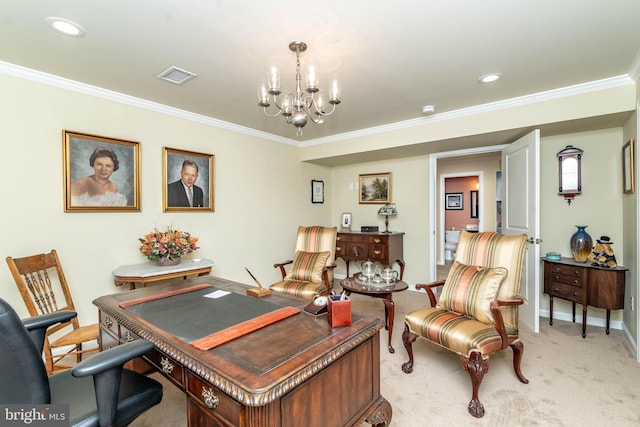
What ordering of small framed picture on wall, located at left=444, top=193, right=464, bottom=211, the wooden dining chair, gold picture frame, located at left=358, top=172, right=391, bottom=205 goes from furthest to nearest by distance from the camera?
small framed picture on wall, located at left=444, top=193, right=464, bottom=211, gold picture frame, located at left=358, top=172, right=391, bottom=205, the wooden dining chair

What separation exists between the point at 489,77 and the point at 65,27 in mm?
3130

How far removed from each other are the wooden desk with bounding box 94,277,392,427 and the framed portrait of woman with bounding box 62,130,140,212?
177 centimetres

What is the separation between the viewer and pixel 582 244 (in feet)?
10.1

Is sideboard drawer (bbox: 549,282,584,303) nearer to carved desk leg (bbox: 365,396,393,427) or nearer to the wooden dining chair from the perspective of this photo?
carved desk leg (bbox: 365,396,393,427)

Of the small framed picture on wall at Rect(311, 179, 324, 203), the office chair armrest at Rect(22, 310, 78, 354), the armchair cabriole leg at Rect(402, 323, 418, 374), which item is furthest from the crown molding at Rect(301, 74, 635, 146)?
the office chair armrest at Rect(22, 310, 78, 354)

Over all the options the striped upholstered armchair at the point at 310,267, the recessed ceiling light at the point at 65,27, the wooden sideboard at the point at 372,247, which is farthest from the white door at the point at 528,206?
the recessed ceiling light at the point at 65,27

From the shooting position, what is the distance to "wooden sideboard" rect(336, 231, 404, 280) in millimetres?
4449

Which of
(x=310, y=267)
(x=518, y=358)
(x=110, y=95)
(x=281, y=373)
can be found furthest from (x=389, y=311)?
(x=110, y=95)

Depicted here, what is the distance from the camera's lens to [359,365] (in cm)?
127

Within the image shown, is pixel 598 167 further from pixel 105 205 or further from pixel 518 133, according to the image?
pixel 105 205

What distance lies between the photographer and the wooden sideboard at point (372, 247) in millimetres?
4449

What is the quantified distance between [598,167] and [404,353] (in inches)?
114

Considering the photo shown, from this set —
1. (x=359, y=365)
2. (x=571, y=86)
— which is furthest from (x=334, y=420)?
(x=571, y=86)

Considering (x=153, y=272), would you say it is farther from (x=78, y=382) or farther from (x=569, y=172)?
(x=569, y=172)
